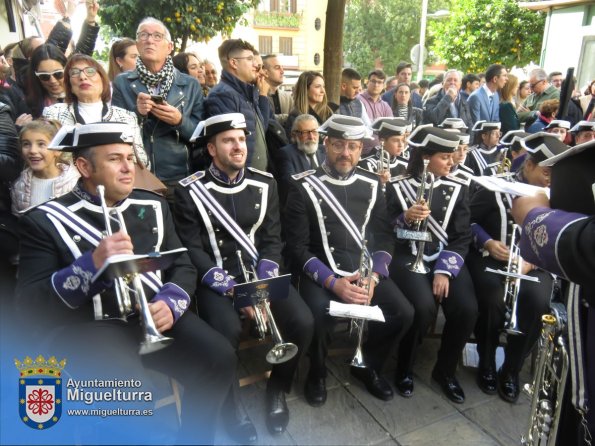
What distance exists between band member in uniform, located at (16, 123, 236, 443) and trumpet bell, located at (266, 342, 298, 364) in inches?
10.5

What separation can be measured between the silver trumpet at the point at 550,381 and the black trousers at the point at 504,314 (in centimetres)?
130

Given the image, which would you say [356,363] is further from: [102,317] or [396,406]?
[102,317]

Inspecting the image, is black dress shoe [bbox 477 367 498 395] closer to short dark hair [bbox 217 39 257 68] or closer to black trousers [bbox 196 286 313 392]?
black trousers [bbox 196 286 313 392]

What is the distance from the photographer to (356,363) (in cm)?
303

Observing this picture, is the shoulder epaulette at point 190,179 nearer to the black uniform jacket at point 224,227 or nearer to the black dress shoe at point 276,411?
the black uniform jacket at point 224,227

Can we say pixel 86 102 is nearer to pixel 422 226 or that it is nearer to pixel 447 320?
pixel 422 226

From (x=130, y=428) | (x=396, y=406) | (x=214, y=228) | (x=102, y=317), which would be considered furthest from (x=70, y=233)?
(x=396, y=406)

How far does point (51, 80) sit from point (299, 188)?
2524 millimetres

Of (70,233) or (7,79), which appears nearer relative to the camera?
(70,233)

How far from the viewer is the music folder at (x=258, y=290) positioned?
2752mm

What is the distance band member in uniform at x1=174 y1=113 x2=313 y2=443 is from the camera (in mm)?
2930

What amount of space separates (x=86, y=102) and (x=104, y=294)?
1.87 metres

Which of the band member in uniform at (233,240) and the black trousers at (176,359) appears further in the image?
Answer: the band member in uniform at (233,240)

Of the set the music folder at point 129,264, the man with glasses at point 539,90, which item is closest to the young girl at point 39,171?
the music folder at point 129,264
